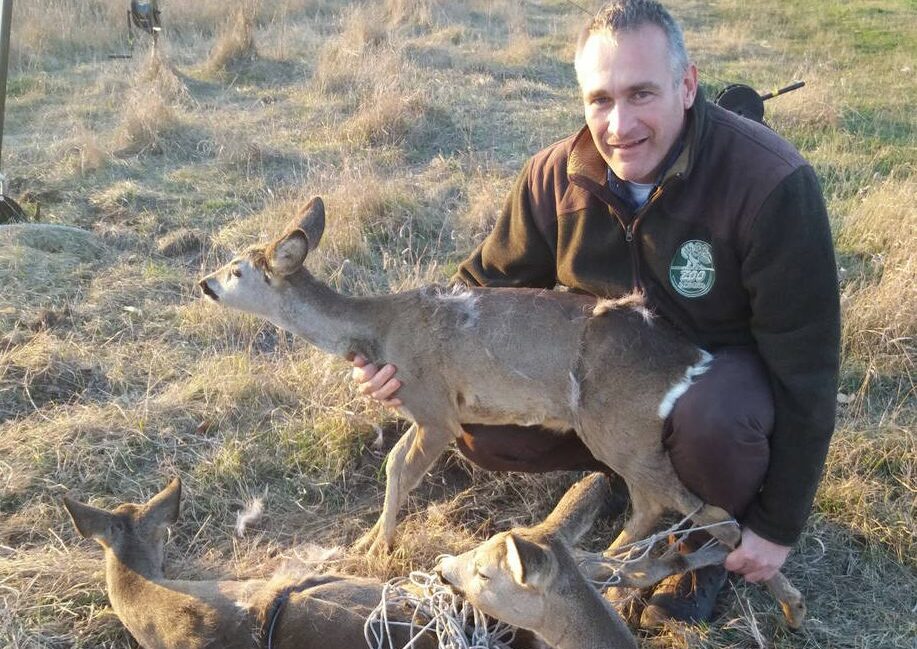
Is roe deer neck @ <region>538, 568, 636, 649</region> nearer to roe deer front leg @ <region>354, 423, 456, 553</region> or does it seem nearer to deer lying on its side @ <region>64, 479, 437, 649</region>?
deer lying on its side @ <region>64, 479, 437, 649</region>

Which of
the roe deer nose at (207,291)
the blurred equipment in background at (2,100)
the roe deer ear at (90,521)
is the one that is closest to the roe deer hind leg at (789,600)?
the roe deer ear at (90,521)

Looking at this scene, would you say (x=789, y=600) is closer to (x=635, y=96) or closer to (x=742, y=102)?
(x=635, y=96)

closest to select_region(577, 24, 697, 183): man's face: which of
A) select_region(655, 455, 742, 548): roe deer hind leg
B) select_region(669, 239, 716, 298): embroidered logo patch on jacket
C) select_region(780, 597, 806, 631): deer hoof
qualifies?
select_region(669, 239, 716, 298): embroidered logo patch on jacket

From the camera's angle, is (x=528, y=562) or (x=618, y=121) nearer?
(x=528, y=562)

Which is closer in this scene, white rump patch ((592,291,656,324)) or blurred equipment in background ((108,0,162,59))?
white rump patch ((592,291,656,324))

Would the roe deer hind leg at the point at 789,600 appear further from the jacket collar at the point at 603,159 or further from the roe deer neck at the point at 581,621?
the jacket collar at the point at 603,159

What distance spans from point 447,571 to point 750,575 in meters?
1.18

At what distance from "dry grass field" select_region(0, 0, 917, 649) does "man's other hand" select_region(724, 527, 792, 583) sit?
182 millimetres

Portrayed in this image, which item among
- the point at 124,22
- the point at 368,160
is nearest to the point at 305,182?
the point at 368,160

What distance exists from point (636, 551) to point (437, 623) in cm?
89

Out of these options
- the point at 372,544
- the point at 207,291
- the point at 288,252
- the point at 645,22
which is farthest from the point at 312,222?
the point at 645,22

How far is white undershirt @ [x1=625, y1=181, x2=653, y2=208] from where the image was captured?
3.35m

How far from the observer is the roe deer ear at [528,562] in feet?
8.36

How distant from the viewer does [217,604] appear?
3004 mm
